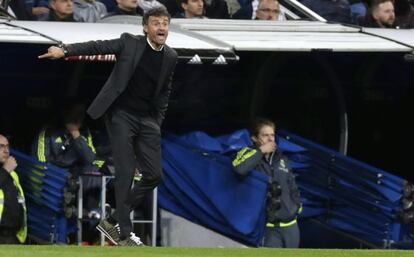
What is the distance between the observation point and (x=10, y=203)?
55.2ft

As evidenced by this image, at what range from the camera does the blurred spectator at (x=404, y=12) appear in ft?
65.4

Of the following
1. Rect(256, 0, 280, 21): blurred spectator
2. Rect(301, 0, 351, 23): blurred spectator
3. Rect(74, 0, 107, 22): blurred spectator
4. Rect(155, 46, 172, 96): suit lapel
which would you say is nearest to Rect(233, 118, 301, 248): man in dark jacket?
Rect(256, 0, 280, 21): blurred spectator

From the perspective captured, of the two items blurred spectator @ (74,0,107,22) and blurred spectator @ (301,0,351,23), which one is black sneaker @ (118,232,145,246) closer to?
blurred spectator @ (74,0,107,22)

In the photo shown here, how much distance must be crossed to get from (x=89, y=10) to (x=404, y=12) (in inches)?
150

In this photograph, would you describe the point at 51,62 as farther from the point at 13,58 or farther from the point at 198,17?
the point at 198,17

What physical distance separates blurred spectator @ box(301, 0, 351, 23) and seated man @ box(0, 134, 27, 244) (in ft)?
13.4

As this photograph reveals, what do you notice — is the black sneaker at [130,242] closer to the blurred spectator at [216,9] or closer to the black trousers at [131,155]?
the black trousers at [131,155]

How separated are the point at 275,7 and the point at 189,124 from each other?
4.90 ft

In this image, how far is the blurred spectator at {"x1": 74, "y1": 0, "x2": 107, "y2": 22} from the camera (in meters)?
18.0

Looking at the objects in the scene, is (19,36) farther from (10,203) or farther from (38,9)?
(38,9)

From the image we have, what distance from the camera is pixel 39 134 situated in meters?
17.4

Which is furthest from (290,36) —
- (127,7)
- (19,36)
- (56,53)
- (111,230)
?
(56,53)

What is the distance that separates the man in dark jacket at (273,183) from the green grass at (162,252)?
316 centimetres

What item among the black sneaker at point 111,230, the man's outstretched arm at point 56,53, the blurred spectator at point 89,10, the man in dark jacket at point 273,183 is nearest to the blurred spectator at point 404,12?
the man in dark jacket at point 273,183
